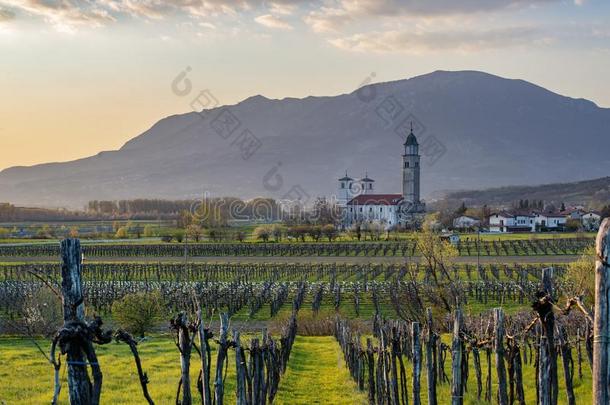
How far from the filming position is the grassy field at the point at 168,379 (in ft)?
46.4

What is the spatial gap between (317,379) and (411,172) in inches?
5277

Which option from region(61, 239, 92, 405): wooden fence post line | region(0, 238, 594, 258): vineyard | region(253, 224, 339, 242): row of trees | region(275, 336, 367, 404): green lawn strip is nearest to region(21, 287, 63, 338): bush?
region(275, 336, 367, 404): green lawn strip

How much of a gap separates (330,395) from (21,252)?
69.7m

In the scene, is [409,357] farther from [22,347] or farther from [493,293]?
[493,293]

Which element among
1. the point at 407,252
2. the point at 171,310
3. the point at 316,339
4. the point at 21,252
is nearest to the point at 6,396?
the point at 316,339

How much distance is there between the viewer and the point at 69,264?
4.61 m

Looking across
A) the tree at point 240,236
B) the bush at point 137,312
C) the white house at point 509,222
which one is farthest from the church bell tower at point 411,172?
the bush at point 137,312

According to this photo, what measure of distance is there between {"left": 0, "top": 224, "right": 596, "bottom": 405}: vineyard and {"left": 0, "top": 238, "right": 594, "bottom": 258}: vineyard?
14.4 feet

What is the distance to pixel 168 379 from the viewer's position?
1614cm

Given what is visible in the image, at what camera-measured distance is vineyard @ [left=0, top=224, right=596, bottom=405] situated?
21.1ft

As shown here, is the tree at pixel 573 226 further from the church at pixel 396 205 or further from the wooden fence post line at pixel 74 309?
the wooden fence post line at pixel 74 309

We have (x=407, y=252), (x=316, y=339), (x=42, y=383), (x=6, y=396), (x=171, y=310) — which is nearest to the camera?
(x=6, y=396)

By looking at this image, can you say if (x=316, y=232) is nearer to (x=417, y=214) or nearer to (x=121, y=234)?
(x=121, y=234)

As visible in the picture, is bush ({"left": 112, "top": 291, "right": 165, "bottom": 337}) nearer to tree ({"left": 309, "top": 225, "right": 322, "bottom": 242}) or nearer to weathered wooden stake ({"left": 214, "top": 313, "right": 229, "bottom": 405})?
weathered wooden stake ({"left": 214, "top": 313, "right": 229, "bottom": 405})
